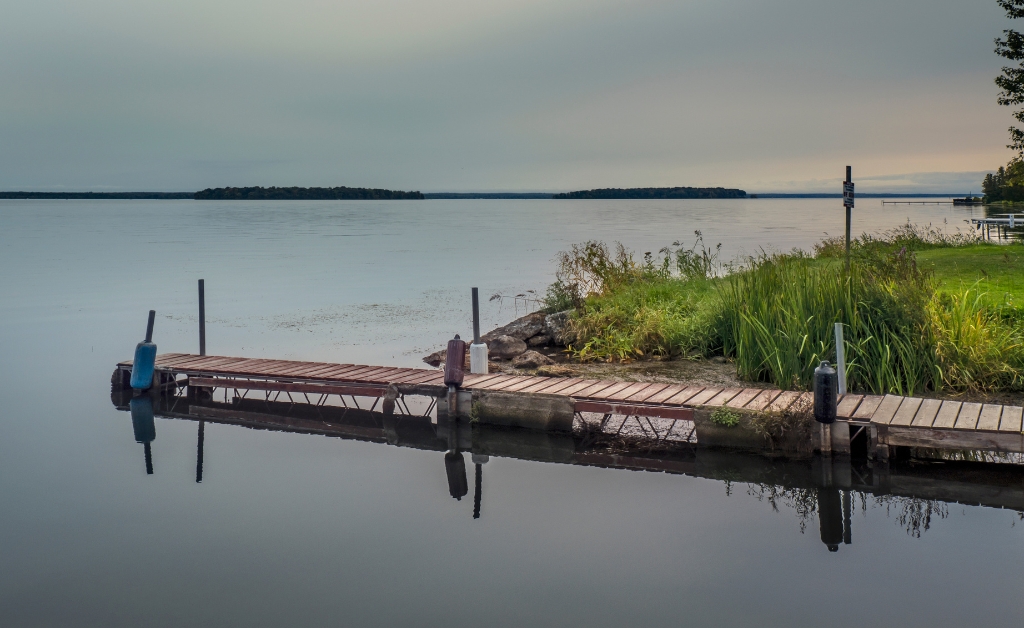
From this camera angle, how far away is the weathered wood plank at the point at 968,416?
7512mm

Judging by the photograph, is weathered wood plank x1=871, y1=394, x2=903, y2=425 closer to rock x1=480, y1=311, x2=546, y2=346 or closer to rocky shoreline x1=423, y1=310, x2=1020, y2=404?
rocky shoreline x1=423, y1=310, x2=1020, y2=404

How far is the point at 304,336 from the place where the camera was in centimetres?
1739

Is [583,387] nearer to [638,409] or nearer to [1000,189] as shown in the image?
[638,409]

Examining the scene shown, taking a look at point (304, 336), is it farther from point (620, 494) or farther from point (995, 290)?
point (995, 290)

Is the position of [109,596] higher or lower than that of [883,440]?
lower

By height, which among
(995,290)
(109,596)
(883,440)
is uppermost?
(995,290)

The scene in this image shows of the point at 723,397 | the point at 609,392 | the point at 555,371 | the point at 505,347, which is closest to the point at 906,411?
the point at 723,397

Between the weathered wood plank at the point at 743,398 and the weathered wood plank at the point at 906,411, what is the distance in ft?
4.58

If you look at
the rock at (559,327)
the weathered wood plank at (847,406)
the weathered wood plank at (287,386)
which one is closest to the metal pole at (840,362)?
the weathered wood plank at (847,406)

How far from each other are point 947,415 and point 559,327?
7.63 m

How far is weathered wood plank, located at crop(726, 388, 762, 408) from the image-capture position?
28.1 feet

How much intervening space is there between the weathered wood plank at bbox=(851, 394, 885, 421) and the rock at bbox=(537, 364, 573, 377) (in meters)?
4.47

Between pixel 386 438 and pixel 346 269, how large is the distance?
81.8 feet

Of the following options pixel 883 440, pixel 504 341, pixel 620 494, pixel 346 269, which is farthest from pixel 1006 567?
pixel 346 269
